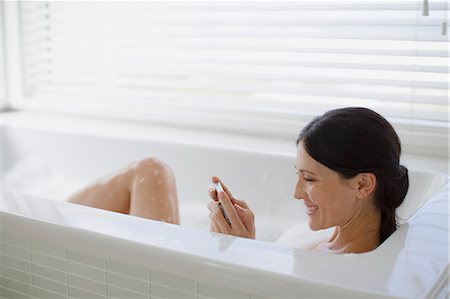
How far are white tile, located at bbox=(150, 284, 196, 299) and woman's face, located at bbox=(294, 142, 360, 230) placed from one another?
1.18 feet

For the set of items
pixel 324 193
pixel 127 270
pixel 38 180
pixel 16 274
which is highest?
pixel 324 193

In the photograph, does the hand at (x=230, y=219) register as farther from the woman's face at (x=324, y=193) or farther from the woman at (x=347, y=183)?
the woman's face at (x=324, y=193)

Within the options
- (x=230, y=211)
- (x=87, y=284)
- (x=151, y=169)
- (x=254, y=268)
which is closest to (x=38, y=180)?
(x=151, y=169)

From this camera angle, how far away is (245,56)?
102 inches

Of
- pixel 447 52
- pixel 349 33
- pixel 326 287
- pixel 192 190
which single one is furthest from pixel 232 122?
pixel 326 287

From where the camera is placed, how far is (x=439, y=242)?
1393 millimetres

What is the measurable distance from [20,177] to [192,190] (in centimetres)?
77

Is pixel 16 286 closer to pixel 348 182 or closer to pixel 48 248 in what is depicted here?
pixel 48 248

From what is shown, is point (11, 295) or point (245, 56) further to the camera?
point (245, 56)

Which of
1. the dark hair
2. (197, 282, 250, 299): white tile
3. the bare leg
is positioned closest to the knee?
the bare leg

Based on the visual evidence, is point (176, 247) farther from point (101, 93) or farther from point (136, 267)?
point (101, 93)

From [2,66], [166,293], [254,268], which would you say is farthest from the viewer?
[2,66]

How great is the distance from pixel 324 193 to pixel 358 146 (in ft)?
0.44

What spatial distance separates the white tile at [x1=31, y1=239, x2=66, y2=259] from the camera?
4.85 ft
